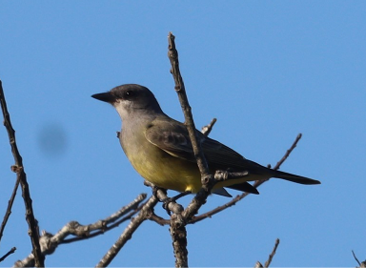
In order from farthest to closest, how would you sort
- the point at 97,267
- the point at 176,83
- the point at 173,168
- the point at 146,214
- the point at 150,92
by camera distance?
the point at 150,92 → the point at 173,168 → the point at 146,214 → the point at 97,267 → the point at 176,83

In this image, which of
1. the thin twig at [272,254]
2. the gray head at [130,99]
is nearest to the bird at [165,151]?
the gray head at [130,99]

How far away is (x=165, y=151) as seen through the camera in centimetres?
770

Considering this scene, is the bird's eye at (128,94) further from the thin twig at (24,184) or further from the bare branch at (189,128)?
the thin twig at (24,184)

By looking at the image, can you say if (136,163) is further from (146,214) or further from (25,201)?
(25,201)

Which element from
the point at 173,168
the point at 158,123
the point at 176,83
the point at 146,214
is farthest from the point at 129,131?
the point at 176,83

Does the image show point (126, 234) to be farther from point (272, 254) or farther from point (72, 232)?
point (272, 254)

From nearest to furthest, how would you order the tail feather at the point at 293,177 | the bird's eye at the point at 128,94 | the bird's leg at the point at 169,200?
the bird's leg at the point at 169,200 < the tail feather at the point at 293,177 < the bird's eye at the point at 128,94

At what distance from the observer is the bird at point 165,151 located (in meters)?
7.38

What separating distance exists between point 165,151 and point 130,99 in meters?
1.35

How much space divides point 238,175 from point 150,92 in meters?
4.37

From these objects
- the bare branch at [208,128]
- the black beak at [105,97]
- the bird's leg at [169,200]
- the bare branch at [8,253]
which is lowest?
the bare branch at [8,253]

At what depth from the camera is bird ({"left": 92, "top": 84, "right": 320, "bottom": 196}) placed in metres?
7.38

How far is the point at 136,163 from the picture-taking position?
7.58 meters

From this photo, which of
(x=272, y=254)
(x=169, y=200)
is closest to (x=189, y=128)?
(x=272, y=254)
